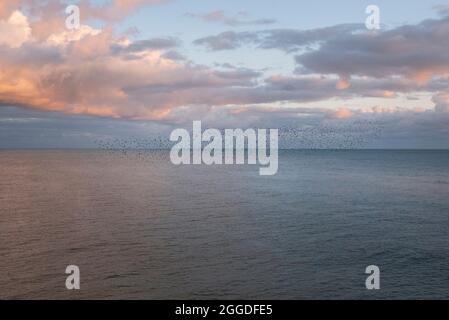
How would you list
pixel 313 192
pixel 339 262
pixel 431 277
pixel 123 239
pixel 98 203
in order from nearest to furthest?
pixel 431 277 → pixel 339 262 → pixel 123 239 → pixel 98 203 → pixel 313 192

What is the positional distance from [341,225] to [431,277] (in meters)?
28.6

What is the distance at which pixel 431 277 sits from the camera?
172 feet

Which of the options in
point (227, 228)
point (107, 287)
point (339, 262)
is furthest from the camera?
point (227, 228)

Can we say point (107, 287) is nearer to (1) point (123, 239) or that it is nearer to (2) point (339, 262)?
(1) point (123, 239)

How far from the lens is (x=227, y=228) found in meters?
77.7

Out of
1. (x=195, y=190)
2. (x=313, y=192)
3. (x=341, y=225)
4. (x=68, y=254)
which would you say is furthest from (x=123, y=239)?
(x=313, y=192)

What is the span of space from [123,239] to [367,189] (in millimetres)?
96829

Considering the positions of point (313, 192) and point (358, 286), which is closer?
point (358, 286)

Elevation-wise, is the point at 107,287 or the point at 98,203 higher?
the point at 98,203

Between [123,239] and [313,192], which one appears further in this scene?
[313,192]

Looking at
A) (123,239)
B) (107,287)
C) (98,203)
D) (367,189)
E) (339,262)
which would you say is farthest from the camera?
(367,189)

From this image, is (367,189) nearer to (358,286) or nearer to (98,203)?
(98,203)

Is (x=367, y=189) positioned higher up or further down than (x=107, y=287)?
higher up

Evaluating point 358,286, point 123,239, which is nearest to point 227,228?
point 123,239
